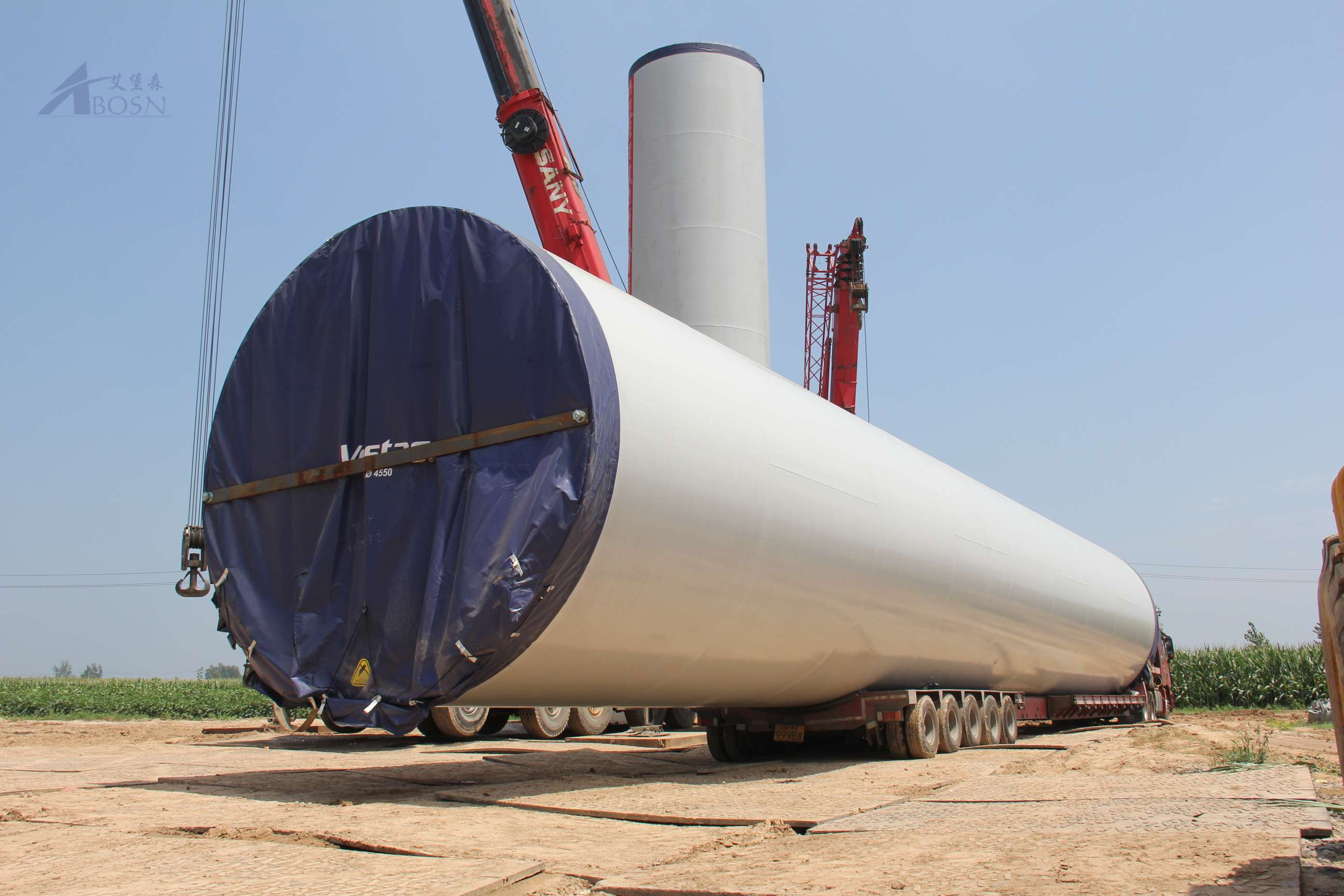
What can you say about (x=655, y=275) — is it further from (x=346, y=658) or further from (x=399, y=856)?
(x=399, y=856)

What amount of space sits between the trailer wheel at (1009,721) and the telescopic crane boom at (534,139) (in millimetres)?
8455

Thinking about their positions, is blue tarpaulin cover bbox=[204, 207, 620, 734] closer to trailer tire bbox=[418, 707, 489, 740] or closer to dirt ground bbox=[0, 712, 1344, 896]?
dirt ground bbox=[0, 712, 1344, 896]

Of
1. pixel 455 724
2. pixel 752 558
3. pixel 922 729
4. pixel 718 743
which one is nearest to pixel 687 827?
pixel 752 558

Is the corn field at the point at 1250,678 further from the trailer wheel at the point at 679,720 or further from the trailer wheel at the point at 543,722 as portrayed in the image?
the trailer wheel at the point at 543,722

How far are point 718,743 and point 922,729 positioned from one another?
7.41 feet

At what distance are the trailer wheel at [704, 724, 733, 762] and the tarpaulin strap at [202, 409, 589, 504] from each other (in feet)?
19.0

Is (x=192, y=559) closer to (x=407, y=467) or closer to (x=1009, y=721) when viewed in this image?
(x=407, y=467)

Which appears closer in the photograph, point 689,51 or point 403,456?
point 403,456

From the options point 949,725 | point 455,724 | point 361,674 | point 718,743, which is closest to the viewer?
point 361,674

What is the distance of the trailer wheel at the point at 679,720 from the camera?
840 inches

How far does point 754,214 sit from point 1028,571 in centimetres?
657

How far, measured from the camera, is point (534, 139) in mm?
16422

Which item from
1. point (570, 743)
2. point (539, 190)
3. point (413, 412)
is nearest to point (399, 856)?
point (413, 412)

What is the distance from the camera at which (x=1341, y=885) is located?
499 cm
